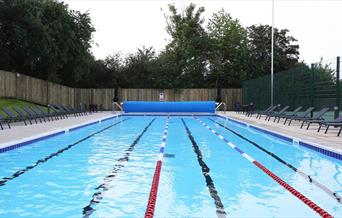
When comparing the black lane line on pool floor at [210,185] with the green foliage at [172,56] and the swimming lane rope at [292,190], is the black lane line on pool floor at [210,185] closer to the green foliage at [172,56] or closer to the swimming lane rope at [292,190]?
the swimming lane rope at [292,190]

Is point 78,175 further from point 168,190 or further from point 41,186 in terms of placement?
point 168,190

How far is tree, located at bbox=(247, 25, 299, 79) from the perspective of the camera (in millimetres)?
37438

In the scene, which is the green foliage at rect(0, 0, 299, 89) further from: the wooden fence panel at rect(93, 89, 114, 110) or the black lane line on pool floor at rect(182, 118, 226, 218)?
the black lane line on pool floor at rect(182, 118, 226, 218)

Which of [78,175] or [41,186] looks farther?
[78,175]

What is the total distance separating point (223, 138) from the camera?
13242 mm

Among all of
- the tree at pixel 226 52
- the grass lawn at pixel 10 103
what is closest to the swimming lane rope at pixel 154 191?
the grass lawn at pixel 10 103

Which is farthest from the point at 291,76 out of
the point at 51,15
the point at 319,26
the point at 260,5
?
the point at 51,15

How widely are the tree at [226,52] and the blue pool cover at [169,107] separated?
8.98 metres

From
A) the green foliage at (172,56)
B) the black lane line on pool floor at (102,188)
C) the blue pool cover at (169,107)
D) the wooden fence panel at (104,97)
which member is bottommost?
the black lane line on pool floor at (102,188)

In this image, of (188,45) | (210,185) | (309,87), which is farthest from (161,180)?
(188,45)

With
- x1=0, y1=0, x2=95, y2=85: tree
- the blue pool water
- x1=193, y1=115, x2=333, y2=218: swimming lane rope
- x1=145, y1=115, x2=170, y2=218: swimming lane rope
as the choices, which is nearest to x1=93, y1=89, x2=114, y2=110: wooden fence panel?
x1=0, y1=0, x2=95, y2=85: tree

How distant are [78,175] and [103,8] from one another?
25652 mm

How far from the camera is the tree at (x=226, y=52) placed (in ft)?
121

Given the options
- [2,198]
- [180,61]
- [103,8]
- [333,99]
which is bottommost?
[2,198]
